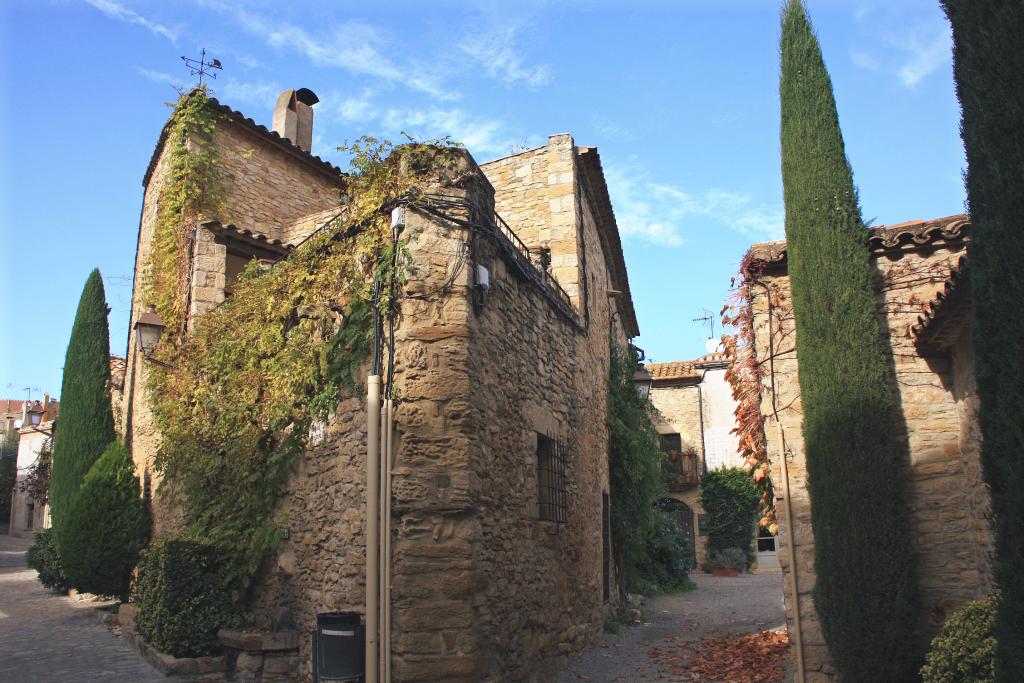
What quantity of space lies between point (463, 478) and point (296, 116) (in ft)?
34.0

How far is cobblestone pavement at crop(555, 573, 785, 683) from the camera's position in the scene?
27.8 feet

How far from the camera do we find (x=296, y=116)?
1415 centimetres

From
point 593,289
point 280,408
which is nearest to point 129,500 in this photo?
point 280,408

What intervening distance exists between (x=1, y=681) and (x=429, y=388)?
4486 mm

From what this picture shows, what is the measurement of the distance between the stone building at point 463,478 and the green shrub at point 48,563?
3055 millimetres

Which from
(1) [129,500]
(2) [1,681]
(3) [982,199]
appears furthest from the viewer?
(1) [129,500]

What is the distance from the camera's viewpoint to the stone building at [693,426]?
23531mm

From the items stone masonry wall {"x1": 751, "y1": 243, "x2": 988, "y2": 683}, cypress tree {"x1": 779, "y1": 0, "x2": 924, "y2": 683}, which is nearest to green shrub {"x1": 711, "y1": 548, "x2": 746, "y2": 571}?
stone masonry wall {"x1": 751, "y1": 243, "x2": 988, "y2": 683}

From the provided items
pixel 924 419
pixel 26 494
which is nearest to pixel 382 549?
pixel 924 419

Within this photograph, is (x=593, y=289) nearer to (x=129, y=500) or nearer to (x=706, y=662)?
(x=706, y=662)

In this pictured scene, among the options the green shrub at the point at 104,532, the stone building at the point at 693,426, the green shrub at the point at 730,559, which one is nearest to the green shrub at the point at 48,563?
the green shrub at the point at 104,532

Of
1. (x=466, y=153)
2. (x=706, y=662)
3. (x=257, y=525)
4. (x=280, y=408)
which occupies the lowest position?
(x=706, y=662)

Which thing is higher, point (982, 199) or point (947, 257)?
point (947, 257)

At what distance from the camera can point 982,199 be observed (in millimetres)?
3953
